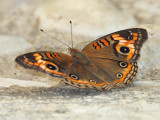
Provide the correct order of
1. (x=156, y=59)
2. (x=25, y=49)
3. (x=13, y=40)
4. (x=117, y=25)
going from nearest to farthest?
(x=156, y=59)
(x=25, y=49)
(x=13, y=40)
(x=117, y=25)

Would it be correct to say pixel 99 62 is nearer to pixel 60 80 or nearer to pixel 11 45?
pixel 60 80

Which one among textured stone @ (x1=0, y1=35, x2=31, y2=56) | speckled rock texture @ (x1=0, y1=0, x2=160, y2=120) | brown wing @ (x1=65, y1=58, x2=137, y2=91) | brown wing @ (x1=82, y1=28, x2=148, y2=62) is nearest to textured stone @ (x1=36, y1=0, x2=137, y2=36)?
speckled rock texture @ (x1=0, y1=0, x2=160, y2=120)

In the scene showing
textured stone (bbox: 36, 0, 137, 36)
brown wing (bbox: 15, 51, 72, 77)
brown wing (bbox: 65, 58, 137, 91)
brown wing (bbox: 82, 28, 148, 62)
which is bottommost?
brown wing (bbox: 65, 58, 137, 91)

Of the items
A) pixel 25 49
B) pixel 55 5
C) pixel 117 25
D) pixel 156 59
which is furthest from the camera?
pixel 55 5

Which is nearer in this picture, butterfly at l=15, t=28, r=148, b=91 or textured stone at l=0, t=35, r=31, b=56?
butterfly at l=15, t=28, r=148, b=91

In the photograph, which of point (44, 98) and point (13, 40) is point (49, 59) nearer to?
point (44, 98)

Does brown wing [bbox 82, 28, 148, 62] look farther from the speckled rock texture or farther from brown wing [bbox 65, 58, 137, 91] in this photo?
the speckled rock texture

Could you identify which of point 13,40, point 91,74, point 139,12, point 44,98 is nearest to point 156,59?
point 91,74

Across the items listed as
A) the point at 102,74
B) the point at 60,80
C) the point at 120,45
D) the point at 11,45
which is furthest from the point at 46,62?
the point at 11,45
